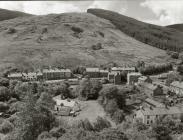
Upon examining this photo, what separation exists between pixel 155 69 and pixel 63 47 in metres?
60.9

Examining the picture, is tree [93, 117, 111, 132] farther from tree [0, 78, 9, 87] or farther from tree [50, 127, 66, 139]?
tree [0, 78, 9, 87]

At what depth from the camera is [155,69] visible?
125 metres

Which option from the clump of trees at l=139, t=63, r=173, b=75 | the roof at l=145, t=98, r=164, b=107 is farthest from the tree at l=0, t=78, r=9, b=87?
the clump of trees at l=139, t=63, r=173, b=75

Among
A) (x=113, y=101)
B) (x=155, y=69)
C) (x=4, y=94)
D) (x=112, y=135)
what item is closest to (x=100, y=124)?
(x=112, y=135)

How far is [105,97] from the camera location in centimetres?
7556

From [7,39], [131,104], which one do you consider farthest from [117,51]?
[131,104]

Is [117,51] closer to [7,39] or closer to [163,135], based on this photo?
[7,39]

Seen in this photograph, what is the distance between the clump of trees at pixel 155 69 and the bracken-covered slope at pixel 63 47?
18.3 metres

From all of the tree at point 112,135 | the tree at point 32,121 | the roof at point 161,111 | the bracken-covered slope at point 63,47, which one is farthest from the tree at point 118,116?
the bracken-covered slope at point 63,47

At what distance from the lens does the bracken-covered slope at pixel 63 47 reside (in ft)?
441

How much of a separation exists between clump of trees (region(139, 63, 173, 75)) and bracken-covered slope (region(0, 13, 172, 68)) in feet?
60.1

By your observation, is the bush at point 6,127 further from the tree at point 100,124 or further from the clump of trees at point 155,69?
the clump of trees at point 155,69

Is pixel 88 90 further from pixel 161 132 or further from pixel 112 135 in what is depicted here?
pixel 112 135

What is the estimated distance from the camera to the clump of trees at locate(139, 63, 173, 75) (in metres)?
118
